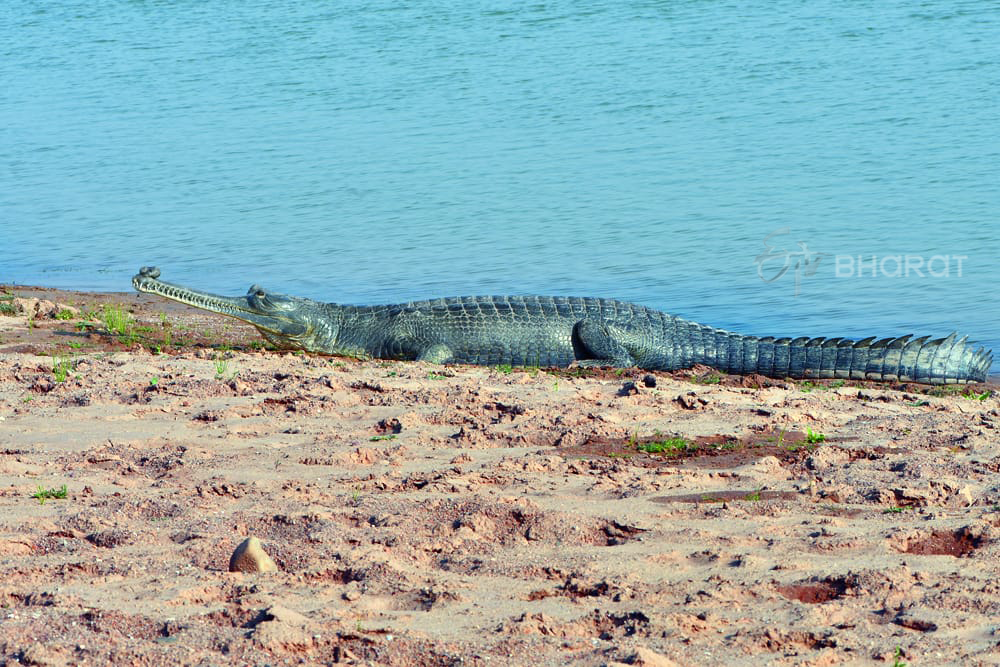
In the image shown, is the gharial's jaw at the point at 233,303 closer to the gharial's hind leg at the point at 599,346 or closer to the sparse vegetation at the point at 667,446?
the gharial's hind leg at the point at 599,346

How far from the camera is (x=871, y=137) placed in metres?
14.7

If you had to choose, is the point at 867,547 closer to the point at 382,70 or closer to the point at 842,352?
the point at 842,352

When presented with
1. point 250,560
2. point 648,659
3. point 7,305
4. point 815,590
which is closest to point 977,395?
point 815,590

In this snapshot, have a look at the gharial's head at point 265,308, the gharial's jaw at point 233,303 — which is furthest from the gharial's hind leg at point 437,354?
the gharial's jaw at point 233,303

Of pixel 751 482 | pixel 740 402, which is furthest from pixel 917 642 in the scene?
pixel 740 402

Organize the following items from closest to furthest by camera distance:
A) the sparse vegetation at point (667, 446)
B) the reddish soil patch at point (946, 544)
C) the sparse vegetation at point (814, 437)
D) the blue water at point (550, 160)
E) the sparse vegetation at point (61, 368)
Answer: the reddish soil patch at point (946, 544)
the sparse vegetation at point (667, 446)
the sparse vegetation at point (814, 437)
the sparse vegetation at point (61, 368)
the blue water at point (550, 160)

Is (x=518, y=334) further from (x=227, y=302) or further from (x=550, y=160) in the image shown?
(x=550, y=160)

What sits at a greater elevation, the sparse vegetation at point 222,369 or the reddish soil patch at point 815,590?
the sparse vegetation at point 222,369

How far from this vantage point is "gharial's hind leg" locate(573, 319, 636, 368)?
876 cm

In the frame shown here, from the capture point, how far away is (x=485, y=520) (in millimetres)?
4367

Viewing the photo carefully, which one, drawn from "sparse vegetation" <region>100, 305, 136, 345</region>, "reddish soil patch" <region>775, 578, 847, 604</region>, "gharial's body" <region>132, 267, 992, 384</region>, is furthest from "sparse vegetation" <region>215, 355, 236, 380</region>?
"reddish soil patch" <region>775, 578, 847, 604</region>

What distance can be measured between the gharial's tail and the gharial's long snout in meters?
3.18

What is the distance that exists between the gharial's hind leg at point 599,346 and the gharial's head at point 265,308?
6.40ft

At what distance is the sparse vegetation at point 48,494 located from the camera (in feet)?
15.1
